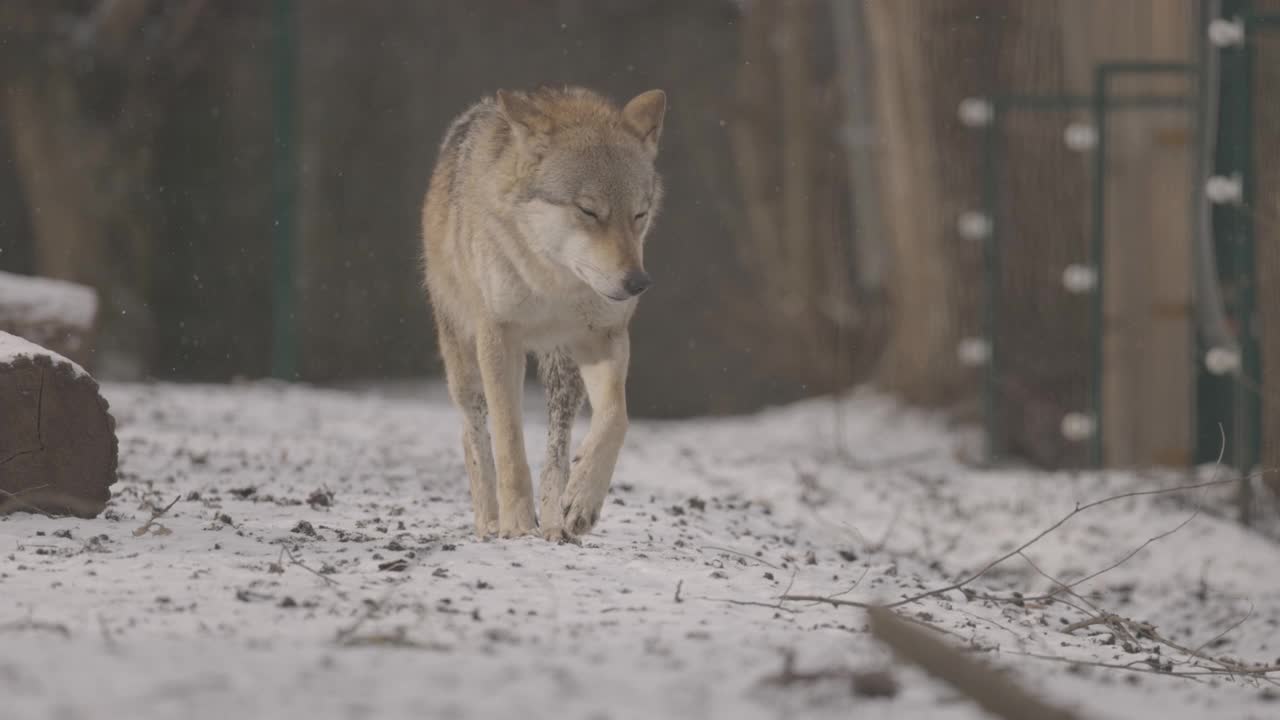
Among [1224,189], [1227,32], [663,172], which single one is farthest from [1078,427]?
[663,172]

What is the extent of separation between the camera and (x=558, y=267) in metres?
5.14

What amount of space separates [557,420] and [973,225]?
5.56 meters

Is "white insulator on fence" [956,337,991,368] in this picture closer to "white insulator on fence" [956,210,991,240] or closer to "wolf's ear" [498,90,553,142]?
"white insulator on fence" [956,210,991,240]

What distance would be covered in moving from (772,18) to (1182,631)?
24.4 ft

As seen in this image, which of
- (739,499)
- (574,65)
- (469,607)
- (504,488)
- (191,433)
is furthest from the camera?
(574,65)

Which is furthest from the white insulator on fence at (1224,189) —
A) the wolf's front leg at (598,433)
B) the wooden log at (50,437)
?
the wooden log at (50,437)

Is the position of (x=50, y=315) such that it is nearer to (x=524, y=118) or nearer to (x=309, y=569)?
(x=524, y=118)

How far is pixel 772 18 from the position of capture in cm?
1252

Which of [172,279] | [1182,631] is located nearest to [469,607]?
[1182,631]

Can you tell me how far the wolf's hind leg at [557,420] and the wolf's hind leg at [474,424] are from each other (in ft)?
0.70

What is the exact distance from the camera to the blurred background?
34.4ft

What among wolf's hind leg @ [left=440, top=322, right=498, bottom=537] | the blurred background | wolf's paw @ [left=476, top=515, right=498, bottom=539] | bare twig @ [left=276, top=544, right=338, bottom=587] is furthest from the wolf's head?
the blurred background

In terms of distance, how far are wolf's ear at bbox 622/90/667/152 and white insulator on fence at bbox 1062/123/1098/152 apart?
15.7 ft

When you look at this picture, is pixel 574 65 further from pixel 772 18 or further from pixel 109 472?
pixel 109 472
